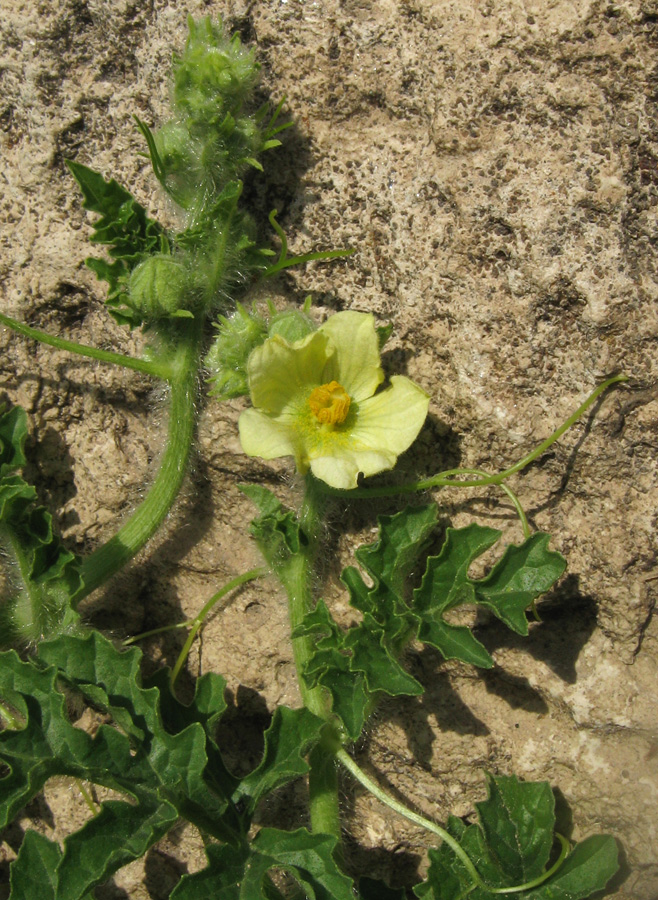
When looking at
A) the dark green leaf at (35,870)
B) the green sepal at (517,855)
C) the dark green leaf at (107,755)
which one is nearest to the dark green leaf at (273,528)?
the dark green leaf at (107,755)

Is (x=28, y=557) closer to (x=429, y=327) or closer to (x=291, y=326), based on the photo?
(x=291, y=326)

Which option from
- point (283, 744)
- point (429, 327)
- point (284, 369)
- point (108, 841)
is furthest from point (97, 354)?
point (108, 841)

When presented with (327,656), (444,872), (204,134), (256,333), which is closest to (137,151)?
(204,134)

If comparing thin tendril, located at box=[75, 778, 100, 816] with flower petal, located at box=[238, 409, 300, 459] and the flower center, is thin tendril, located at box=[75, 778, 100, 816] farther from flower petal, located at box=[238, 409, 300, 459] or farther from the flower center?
the flower center

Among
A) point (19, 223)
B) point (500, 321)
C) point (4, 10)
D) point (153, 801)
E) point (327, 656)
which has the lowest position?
point (153, 801)

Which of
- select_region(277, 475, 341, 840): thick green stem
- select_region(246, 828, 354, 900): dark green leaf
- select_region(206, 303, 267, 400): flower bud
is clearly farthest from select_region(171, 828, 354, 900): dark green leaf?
select_region(206, 303, 267, 400): flower bud

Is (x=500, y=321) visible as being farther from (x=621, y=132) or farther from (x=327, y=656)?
(x=327, y=656)
